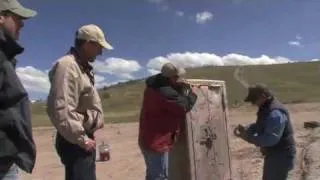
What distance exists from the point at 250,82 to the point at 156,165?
8760cm

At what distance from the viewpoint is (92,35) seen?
4824 mm

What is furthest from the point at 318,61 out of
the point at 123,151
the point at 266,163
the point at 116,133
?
the point at 266,163

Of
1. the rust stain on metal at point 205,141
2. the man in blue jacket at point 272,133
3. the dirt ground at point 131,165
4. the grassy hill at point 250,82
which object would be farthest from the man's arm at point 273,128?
the grassy hill at point 250,82

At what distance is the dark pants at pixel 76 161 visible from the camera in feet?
15.3

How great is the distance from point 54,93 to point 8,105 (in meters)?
1.31

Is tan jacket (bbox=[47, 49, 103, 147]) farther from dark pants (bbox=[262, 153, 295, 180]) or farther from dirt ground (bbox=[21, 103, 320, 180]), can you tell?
dirt ground (bbox=[21, 103, 320, 180])

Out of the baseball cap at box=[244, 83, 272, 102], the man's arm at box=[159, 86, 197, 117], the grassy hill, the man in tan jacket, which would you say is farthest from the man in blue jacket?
the grassy hill

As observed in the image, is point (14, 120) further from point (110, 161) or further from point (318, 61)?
point (318, 61)

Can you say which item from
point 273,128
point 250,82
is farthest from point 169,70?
point 250,82

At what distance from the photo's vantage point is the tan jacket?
4551mm

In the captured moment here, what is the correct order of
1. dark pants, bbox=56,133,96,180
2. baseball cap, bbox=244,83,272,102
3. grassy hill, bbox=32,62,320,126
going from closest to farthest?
dark pants, bbox=56,133,96,180
baseball cap, bbox=244,83,272,102
grassy hill, bbox=32,62,320,126

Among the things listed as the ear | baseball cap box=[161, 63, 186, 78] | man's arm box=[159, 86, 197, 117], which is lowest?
man's arm box=[159, 86, 197, 117]

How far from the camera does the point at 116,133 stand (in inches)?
1169

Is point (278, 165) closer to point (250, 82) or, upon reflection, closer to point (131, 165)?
point (131, 165)
